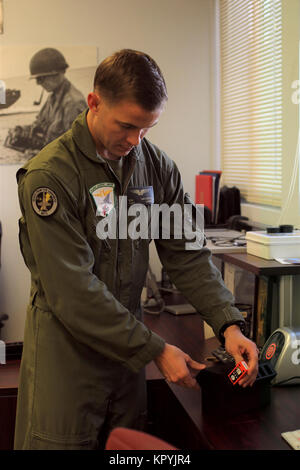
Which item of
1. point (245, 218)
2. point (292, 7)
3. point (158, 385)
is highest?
point (292, 7)

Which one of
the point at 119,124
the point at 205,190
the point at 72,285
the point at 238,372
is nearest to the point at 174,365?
the point at 238,372

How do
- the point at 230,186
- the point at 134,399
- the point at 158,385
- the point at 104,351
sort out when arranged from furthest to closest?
the point at 230,186
the point at 158,385
the point at 134,399
the point at 104,351

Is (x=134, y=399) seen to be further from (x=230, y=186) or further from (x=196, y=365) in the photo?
(x=230, y=186)

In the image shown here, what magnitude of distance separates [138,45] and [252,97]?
0.97m

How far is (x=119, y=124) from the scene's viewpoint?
121 centimetres

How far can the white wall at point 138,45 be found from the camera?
3402 mm

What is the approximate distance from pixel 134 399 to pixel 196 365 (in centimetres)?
25

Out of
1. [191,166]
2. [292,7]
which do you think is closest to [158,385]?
[292,7]

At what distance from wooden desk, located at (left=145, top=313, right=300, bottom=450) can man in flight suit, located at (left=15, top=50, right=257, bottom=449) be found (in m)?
0.11

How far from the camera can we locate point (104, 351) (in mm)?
1188

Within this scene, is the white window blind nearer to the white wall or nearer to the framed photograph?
the white wall

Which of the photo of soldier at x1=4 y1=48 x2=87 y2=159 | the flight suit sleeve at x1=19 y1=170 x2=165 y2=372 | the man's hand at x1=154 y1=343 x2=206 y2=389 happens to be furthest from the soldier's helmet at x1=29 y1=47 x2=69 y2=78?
the man's hand at x1=154 y1=343 x2=206 y2=389

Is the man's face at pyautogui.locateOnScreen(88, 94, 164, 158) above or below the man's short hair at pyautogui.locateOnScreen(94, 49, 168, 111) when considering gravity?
below

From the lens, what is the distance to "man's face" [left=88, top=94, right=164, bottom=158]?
1.18 meters
